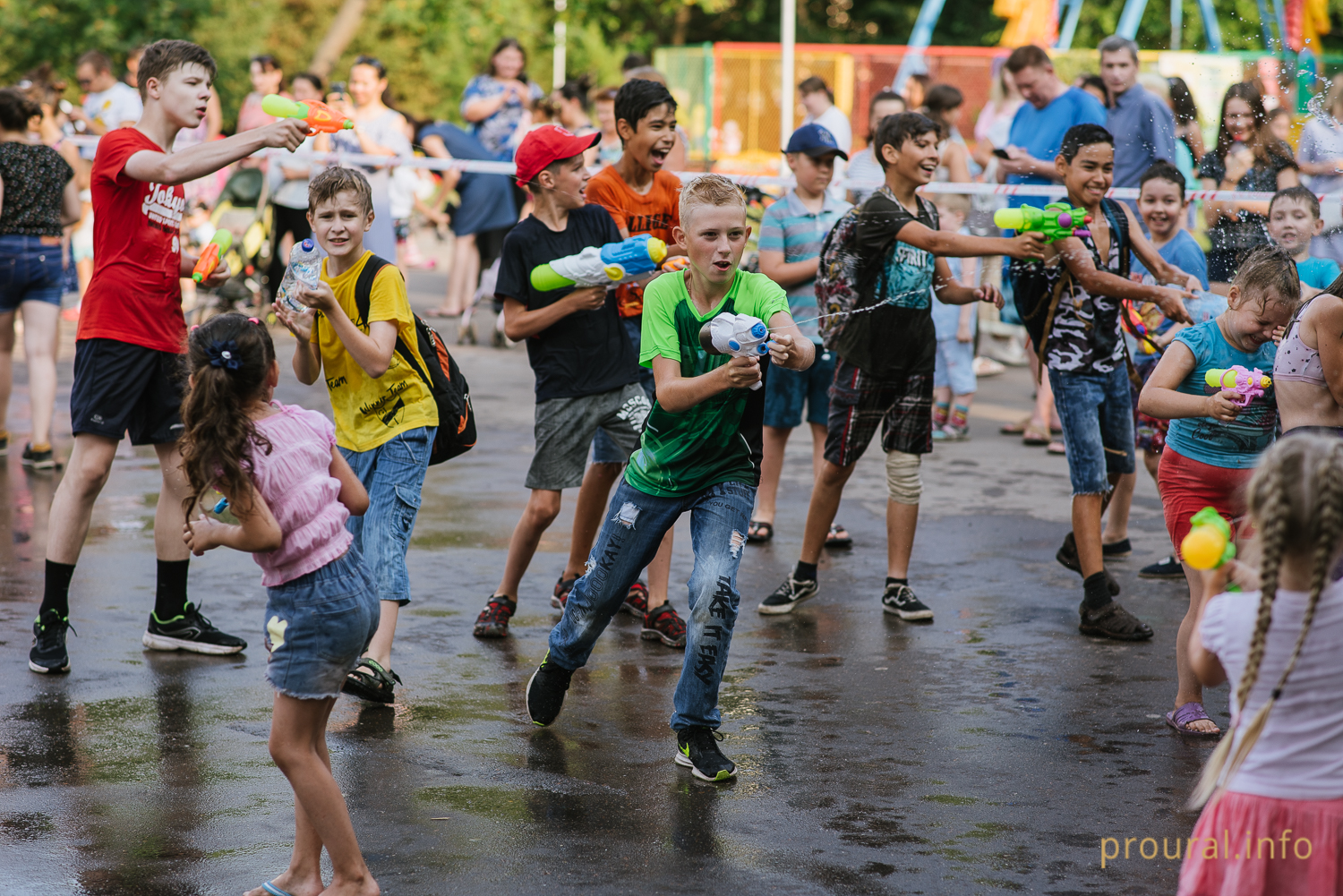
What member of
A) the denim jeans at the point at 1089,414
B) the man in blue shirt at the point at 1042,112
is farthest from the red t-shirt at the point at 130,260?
the man in blue shirt at the point at 1042,112

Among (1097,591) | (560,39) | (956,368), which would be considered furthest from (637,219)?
(560,39)

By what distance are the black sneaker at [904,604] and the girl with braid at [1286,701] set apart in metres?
3.39

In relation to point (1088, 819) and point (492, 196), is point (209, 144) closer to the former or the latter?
point (1088, 819)

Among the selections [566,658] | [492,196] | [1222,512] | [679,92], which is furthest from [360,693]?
[679,92]

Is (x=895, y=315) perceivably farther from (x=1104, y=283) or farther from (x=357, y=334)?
(x=357, y=334)

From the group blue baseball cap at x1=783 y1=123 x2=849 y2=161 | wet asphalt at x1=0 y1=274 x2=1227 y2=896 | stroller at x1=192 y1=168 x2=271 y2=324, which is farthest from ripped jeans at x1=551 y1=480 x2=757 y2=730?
stroller at x1=192 y1=168 x2=271 y2=324

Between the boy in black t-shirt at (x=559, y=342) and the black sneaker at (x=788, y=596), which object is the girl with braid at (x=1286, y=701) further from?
the black sneaker at (x=788, y=596)

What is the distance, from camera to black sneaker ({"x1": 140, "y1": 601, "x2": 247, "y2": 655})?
5527mm

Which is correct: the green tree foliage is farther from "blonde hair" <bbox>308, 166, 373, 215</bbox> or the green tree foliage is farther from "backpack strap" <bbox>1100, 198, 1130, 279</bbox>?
"blonde hair" <bbox>308, 166, 373, 215</bbox>

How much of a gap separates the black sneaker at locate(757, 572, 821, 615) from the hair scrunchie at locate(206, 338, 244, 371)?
3.30m

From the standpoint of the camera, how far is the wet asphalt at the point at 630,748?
375 cm

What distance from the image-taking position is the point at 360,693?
498cm

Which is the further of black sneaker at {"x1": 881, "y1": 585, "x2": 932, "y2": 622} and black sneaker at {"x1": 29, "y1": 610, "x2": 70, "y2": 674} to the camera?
black sneaker at {"x1": 881, "y1": 585, "x2": 932, "y2": 622}

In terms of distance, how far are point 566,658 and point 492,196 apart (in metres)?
10.2
